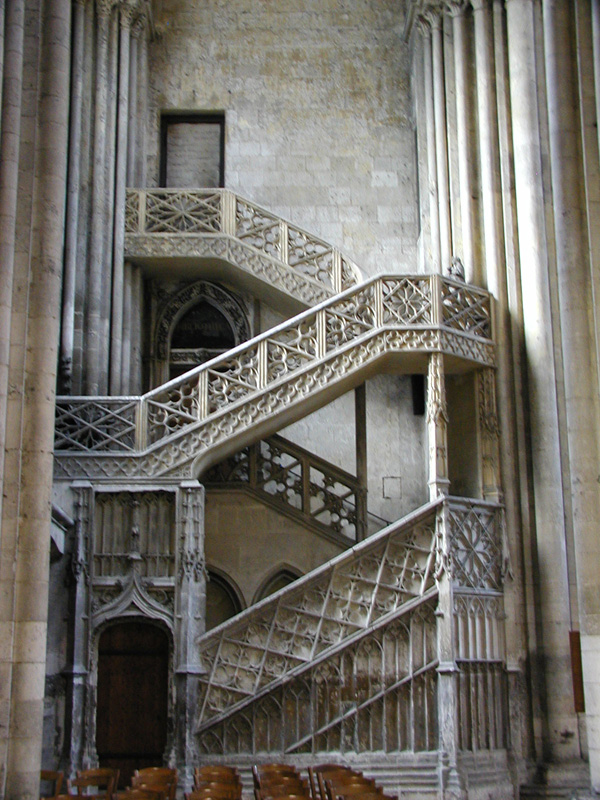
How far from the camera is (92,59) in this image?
809 inches

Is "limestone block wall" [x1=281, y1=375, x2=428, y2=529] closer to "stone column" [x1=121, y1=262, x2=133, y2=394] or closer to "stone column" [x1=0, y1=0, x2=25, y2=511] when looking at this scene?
"stone column" [x1=121, y1=262, x2=133, y2=394]

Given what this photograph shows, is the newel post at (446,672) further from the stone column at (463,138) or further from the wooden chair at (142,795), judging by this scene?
the wooden chair at (142,795)

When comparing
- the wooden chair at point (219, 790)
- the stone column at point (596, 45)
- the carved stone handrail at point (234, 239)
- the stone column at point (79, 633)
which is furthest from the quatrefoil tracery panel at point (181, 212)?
the wooden chair at point (219, 790)

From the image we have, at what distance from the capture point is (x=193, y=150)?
2294 cm

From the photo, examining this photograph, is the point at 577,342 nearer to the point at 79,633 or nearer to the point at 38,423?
the point at 38,423

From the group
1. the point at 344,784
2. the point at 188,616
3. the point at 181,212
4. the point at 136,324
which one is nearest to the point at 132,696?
the point at 188,616

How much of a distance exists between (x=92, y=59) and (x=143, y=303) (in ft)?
13.9

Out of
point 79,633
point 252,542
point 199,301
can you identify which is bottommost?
point 79,633

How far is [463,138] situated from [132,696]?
9.98 metres

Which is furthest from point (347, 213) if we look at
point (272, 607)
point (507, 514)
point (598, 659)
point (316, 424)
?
point (598, 659)

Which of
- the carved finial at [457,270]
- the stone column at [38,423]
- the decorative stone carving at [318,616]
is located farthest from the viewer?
the carved finial at [457,270]

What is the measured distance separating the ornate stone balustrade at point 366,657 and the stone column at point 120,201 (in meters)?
5.11

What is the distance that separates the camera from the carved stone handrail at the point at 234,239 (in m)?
20.1

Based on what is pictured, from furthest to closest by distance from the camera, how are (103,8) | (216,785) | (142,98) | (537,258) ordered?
1. (142,98)
2. (103,8)
3. (537,258)
4. (216,785)
